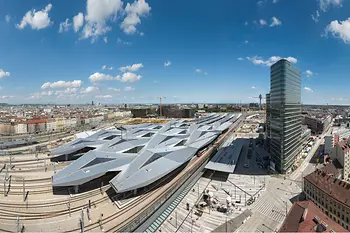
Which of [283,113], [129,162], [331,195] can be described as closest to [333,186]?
[331,195]

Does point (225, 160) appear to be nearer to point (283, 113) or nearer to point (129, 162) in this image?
point (283, 113)

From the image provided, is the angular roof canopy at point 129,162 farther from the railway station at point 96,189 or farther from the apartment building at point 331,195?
the apartment building at point 331,195

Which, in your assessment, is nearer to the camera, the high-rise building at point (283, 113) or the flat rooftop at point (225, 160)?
the flat rooftop at point (225, 160)

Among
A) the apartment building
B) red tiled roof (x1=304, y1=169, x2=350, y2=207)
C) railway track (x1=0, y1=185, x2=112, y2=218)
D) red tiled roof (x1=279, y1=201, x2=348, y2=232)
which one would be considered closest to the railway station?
railway track (x1=0, y1=185, x2=112, y2=218)

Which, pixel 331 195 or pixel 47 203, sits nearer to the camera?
pixel 331 195

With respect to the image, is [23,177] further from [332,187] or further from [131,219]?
[332,187]

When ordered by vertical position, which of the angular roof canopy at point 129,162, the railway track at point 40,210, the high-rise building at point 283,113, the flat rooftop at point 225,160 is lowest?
the railway track at point 40,210

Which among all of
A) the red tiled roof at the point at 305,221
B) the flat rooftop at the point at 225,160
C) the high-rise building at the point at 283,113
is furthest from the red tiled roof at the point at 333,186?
the flat rooftop at the point at 225,160
